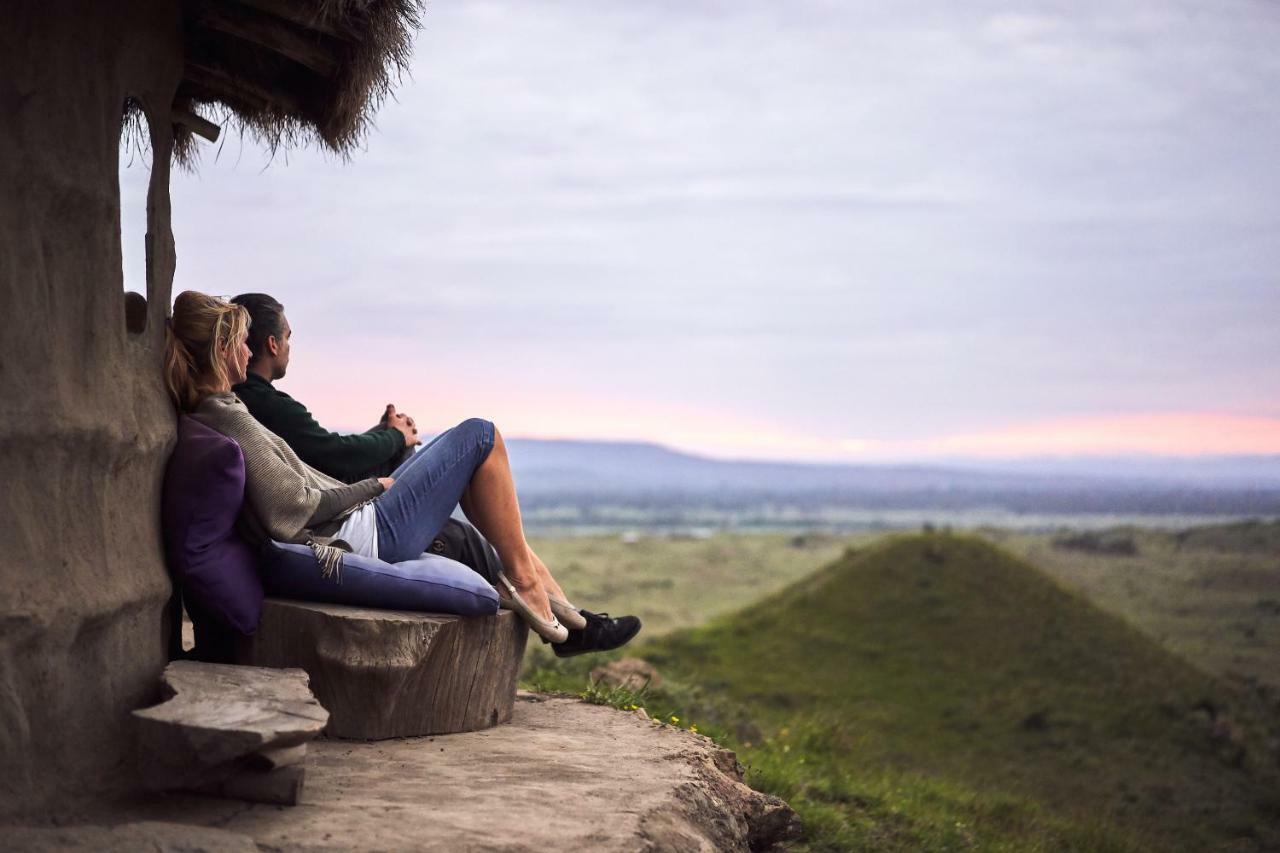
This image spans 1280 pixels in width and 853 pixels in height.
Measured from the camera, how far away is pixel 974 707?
49.2 feet

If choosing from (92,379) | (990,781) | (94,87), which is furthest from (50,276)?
(990,781)

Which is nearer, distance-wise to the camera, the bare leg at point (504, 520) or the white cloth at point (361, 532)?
the white cloth at point (361, 532)

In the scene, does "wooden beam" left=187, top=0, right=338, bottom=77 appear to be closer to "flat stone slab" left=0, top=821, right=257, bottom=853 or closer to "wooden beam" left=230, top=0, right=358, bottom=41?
"wooden beam" left=230, top=0, right=358, bottom=41

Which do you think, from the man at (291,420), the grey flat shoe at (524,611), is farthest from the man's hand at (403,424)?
the grey flat shoe at (524,611)

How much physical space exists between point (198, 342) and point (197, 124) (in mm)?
2174

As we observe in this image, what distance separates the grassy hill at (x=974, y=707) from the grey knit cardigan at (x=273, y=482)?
376 centimetres

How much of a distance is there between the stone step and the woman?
86 cm

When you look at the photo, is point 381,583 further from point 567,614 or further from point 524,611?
point 567,614

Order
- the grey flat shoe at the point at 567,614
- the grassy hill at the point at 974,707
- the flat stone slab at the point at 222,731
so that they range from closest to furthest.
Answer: the flat stone slab at the point at 222,731 → the grey flat shoe at the point at 567,614 → the grassy hill at the point at 974,707

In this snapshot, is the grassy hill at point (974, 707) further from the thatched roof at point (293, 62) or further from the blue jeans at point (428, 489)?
the thatched roof at point (293, 62)

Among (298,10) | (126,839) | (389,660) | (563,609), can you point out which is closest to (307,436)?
(389,660)

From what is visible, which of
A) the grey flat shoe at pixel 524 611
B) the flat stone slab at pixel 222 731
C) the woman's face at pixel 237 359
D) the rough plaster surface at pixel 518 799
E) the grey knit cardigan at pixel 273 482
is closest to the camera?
the flat stone slab at pixel 222 731

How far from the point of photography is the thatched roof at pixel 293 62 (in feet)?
18.4

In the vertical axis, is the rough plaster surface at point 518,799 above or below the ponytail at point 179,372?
below
